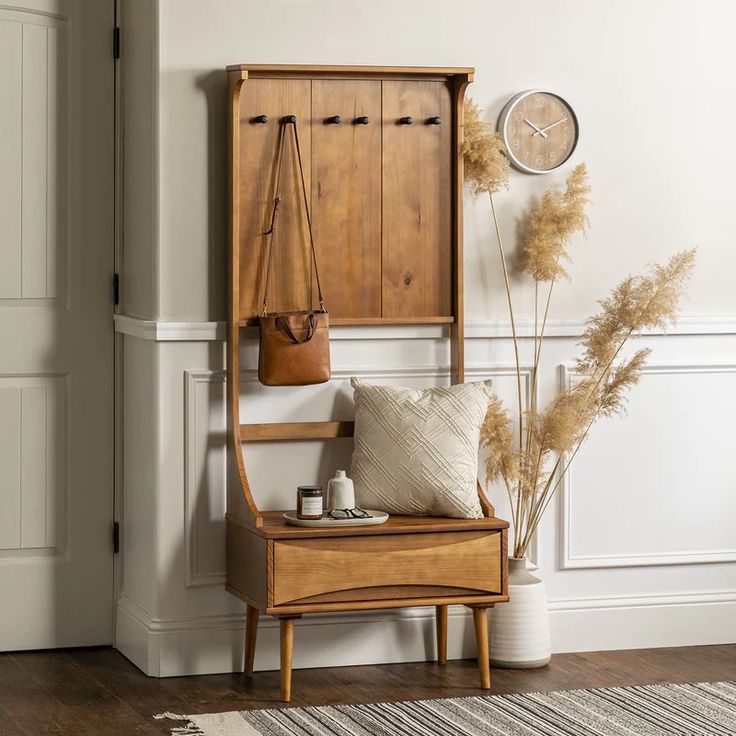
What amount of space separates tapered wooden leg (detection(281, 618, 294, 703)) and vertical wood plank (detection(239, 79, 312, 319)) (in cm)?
89

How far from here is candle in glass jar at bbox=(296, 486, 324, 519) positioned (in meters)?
3.72

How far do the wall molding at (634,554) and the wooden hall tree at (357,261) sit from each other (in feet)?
1.40

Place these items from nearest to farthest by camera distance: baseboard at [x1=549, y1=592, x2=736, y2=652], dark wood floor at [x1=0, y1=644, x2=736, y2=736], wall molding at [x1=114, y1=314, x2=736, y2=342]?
dark wood floor at [x1=0, y1=644, x2=736, y2=736] → wall molding at [x1=114, y1=314, x2=736, y2=342] → baseboard at [x1=549, y1=592, x2=736, y2=652]

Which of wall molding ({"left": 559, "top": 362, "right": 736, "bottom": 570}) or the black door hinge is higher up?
the black door hinge

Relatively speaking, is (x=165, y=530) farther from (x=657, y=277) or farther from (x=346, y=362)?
(x=657, y=277)

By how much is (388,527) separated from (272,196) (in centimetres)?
102

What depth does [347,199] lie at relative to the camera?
4.00 metres

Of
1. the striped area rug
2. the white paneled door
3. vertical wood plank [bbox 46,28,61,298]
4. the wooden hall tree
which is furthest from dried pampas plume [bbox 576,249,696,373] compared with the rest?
vertical wood plank [bbox 46,28,61,298]

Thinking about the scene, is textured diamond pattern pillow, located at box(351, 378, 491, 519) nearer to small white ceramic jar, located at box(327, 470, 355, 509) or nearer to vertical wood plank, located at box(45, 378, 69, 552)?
small white ceramic jar, located at box(327, 470, 355, 509)

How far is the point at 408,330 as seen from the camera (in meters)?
4.10

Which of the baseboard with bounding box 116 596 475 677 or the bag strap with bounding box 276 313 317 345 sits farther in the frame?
the baseboard with bounding box 116 596 475 677

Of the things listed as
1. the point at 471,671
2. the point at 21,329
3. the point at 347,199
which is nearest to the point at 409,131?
the point at 347,199

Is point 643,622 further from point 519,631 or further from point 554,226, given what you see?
point 554,226

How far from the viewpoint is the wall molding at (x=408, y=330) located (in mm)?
3902
